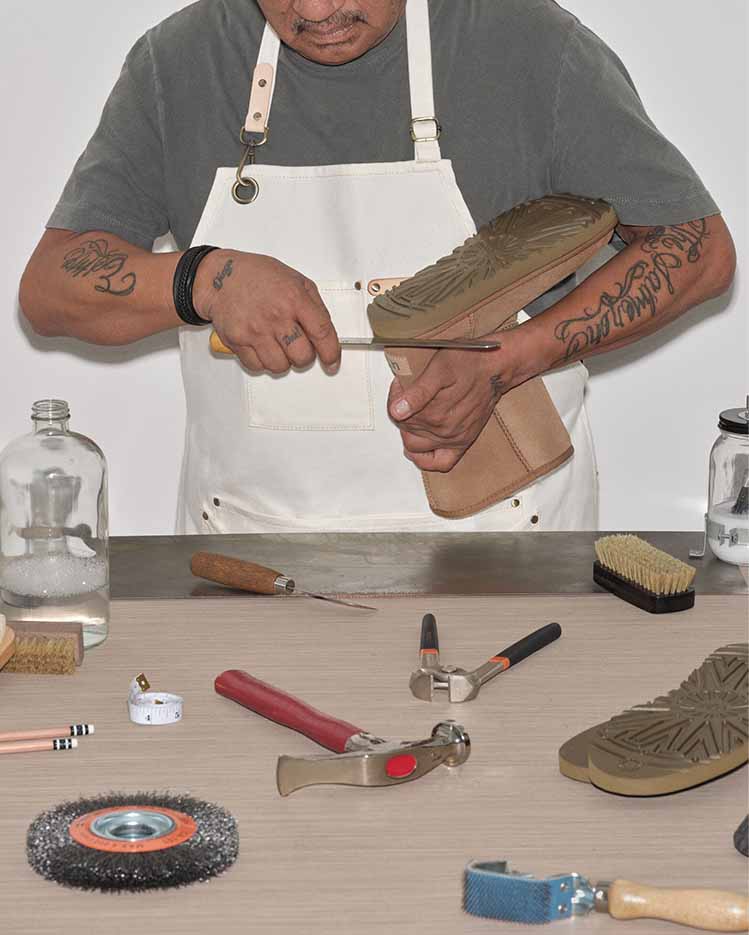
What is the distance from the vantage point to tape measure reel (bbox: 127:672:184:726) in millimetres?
1219

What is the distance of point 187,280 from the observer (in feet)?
6.20

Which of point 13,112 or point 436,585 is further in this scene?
point 13,112

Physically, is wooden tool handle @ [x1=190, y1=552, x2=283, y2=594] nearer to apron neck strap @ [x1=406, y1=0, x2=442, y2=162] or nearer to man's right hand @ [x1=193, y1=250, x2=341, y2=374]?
man's right hand @ [x1=193, y1=250, x2=341, y2=374]

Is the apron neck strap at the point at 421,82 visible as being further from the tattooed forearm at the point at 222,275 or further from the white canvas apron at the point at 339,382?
the tattooed forearm at the point at 222,275

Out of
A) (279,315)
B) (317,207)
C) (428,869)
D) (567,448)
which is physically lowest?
(428,869)

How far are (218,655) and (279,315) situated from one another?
0.57 m

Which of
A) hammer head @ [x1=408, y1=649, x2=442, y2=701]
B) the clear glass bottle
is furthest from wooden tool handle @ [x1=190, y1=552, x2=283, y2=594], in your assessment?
hammer head @ [x1=408, y1=649, x2=442, y2=701]

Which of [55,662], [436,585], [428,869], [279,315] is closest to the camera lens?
[428,869]

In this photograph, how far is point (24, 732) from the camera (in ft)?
3.87

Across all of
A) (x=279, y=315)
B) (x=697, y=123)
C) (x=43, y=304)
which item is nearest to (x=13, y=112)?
(x=43, y=304)

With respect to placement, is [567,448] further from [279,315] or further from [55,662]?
[55,662]

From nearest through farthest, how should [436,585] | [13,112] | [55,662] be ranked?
[55,662], [436,585], [13,112]

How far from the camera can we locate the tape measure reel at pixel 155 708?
1219 millimetres

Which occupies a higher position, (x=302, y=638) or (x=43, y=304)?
(x=43, y=304)
